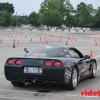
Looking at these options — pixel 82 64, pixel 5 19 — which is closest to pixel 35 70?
pixel 82 64

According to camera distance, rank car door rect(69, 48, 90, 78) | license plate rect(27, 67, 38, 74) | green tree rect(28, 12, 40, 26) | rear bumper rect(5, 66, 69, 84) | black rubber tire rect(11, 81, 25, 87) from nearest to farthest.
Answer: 1. rear bumper rect(5, 66, 69, 84)
2. license plate rect(27, 67, 38, 74)
3. black rubber tire rect(11, 81, 25, 87)
4. car door rect(69, 48, 90, 78)
5. green tree rect(28, 12, 40, 26)

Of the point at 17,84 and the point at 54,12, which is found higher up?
the point at 54,12

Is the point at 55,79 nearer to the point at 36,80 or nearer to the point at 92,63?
the point at 36,80

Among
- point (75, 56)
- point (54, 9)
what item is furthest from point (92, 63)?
point (54, 9)

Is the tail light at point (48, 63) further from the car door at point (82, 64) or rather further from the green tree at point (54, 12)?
the green tree at point (54, 12)

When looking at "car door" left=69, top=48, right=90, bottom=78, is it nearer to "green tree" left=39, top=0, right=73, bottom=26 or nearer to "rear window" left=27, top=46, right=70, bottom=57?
"rear window" left=27, top=46, right=70, bottom=57

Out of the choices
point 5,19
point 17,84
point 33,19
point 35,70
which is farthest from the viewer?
point 33,19

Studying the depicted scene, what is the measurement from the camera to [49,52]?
9.70 metres

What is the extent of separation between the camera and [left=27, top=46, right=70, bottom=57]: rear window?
31.6ft

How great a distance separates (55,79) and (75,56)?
A: 1696 mm

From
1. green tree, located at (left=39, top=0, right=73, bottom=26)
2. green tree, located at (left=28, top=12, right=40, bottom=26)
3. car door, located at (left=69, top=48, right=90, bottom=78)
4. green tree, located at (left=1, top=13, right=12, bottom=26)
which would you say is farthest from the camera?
green tree, located at (left=28, top=12, right=40, bottom=26)

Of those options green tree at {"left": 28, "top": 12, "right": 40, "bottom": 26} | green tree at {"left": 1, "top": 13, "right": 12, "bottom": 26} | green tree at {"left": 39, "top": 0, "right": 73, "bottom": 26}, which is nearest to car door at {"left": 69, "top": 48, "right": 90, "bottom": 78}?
green tree at {"left": 39, "top": 0, "right": 73, "bottom": 26}

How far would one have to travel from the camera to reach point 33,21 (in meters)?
180

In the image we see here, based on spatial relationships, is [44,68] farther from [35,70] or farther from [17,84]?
[17,84]
